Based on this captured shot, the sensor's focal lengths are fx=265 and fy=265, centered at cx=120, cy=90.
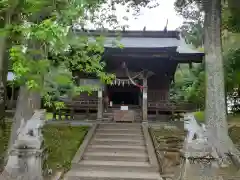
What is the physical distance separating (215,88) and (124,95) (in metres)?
9.37

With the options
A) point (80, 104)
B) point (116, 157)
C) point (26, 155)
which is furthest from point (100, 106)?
point (26, 155)

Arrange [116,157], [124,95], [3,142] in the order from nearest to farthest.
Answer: [116,157] → [3,142] → [124,95]

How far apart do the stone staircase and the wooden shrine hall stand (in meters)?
3.34

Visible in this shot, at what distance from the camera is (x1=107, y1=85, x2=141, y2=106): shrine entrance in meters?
17.0

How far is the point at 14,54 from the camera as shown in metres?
4.45

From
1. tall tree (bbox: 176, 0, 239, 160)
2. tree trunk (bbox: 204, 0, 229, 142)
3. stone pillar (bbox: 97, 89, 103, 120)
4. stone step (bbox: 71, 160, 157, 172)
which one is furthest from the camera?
stone pillar (bbox: 97, 89, 103, 120)

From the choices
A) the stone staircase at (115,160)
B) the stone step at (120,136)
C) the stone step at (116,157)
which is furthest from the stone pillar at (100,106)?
the stone step at (116,157)

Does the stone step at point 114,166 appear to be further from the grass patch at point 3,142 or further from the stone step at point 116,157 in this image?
the grass patch at point 3,142

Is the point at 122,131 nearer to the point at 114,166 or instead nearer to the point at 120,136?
the point at 120,136

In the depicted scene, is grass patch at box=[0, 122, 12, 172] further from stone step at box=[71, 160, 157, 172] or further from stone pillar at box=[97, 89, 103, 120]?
stone pillar at box=[97, 89, 103, 120]

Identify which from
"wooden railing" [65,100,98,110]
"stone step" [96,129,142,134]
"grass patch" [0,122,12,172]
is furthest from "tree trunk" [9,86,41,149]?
"wooden railing" [65,100,98,110]

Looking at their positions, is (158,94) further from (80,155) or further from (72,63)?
(72,63)

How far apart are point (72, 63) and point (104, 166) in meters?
3.27

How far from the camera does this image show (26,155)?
6508mm
